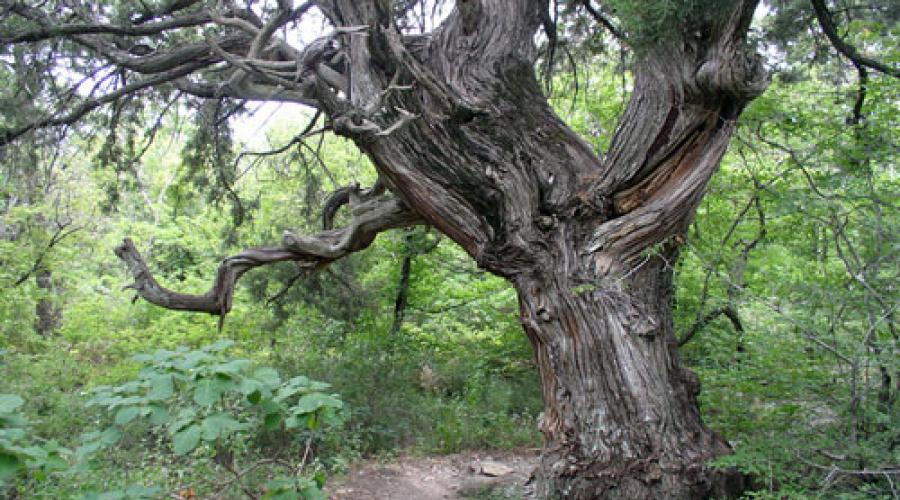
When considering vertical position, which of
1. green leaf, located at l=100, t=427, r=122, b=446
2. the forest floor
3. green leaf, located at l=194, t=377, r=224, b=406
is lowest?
the forest floor

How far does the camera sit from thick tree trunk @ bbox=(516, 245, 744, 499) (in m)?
4.56

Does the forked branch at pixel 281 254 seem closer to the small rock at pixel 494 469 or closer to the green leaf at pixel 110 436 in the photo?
the small rock at pixel 494 469

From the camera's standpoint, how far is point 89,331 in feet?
35.9

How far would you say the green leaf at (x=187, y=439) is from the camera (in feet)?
8.07

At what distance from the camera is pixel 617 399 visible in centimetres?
464

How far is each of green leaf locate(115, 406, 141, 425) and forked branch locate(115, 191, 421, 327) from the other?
3206 mm

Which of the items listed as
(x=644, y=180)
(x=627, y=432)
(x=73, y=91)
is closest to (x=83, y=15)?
(x=73, y=91)

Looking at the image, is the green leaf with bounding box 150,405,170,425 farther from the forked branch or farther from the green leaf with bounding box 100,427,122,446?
the forked branch

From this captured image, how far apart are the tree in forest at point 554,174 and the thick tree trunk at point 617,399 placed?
0.5 inches

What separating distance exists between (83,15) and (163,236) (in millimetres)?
8855

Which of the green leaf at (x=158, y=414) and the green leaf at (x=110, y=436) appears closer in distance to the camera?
the green leaf at (x=158, y=414)

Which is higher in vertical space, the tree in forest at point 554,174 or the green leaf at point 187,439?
the tree in forest at point 554,174

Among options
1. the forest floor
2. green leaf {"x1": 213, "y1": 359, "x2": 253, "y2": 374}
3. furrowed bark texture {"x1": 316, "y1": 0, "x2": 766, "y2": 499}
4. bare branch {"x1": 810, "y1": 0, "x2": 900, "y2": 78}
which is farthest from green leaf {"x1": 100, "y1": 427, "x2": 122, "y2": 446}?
bare branch {"x1": 810, "y1": 0, "x2": 900, "y2": 78}

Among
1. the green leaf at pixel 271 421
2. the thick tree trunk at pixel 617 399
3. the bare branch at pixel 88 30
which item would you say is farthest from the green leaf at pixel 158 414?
the bare branch at pixel 88 30
